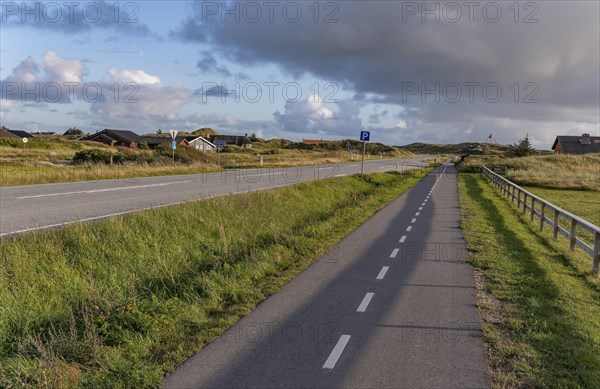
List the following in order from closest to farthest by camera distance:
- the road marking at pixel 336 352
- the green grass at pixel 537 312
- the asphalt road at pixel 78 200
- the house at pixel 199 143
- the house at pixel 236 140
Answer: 1. the green grass at pixel 537 312
2. the road marking at pixel 336 352
3. the asphalt road at pixel 78 200
4. the house at pixel 199 143
5. the house at pixel 236 140

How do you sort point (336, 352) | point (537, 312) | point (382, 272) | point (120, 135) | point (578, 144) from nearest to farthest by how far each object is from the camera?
point (336, 352) < point (537, 312) < point (382, 272) < point (120, 135) < point (578, 144)

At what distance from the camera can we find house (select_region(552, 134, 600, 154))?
105 meters

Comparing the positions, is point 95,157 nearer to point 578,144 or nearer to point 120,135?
point 120,135

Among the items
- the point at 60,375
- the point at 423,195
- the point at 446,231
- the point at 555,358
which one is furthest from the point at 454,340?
the point at 423,195

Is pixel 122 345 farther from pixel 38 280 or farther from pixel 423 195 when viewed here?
pixel 423 195

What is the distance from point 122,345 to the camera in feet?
17.5

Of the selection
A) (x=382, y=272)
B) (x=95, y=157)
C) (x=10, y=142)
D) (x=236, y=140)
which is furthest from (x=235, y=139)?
(x=382, y=272)

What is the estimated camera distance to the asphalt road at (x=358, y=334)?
4.62 metres

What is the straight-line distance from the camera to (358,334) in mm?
5727

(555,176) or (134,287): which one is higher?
(555,176)

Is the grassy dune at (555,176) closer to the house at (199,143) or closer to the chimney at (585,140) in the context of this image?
the chimney at (585,140)

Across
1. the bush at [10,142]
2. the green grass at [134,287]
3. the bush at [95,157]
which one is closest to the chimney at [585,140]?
the bush at [95,157]

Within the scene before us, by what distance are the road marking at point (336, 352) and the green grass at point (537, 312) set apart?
63.8 inches

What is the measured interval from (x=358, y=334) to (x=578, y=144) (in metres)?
122
